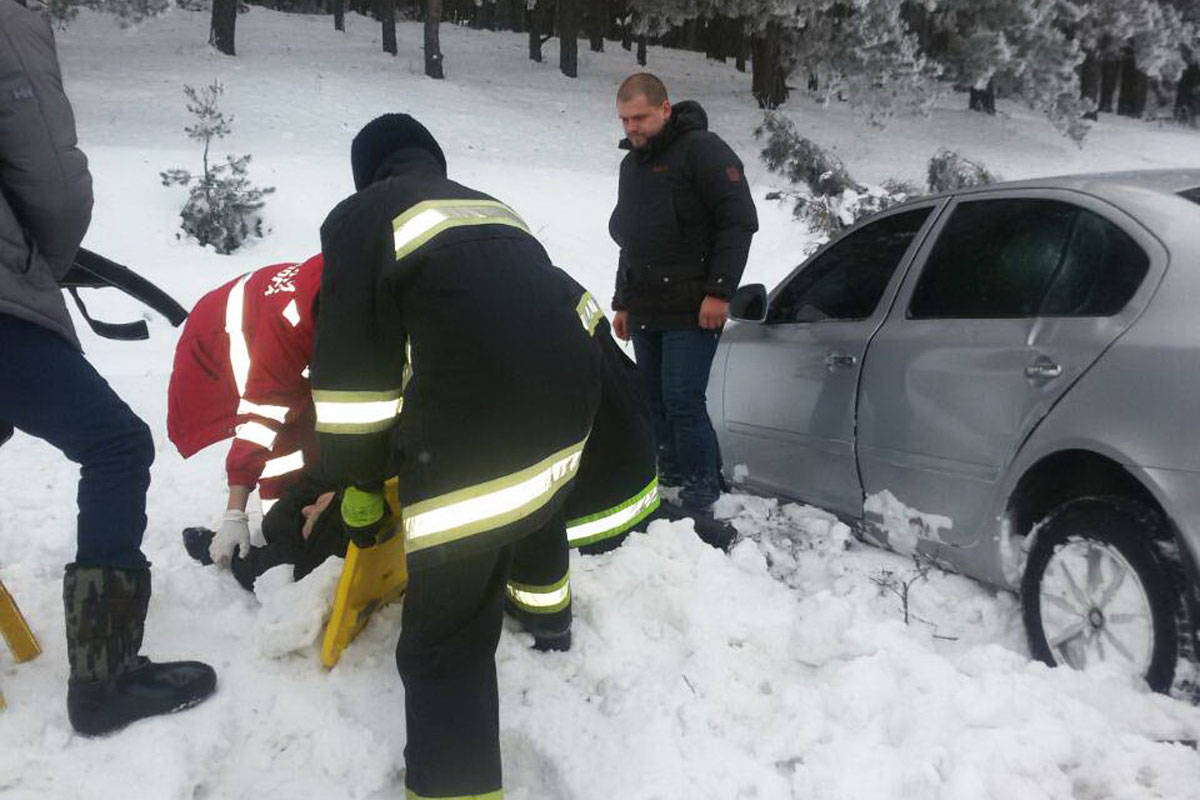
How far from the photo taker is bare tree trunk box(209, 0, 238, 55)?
Result: 2305 centimetres

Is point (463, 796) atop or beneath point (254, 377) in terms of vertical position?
beneath

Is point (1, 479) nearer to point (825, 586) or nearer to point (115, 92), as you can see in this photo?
point (825, 586)

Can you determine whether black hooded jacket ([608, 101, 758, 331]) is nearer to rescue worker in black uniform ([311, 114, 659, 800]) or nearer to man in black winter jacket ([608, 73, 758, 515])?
man in black winter jacket ([608, 73, 758, 515])

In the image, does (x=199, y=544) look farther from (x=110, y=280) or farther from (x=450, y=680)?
(x=450, y=680)

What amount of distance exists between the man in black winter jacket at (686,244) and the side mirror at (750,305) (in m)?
0.10

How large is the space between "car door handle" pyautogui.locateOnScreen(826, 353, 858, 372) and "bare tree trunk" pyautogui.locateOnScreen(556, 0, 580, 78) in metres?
23.4

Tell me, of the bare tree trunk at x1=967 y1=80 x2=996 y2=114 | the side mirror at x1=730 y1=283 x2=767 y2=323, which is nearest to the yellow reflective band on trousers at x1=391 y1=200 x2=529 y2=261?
the side mirror at x1=730 y1=283 x2=767 y2=323

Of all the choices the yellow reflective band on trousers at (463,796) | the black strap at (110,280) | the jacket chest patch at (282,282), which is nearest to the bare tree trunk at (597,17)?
the jacket chest patch at (282,282)

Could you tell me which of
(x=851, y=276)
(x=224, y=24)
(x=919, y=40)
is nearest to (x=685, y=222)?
(x=851, y=276)

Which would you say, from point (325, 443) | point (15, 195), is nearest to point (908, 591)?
point (325, 443)

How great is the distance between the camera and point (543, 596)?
9.51 feet

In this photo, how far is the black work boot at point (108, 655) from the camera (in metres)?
2.47

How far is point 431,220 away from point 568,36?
1021 inches

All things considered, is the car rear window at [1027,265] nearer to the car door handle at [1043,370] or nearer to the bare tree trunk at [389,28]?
the car door handle at [1043,370]
